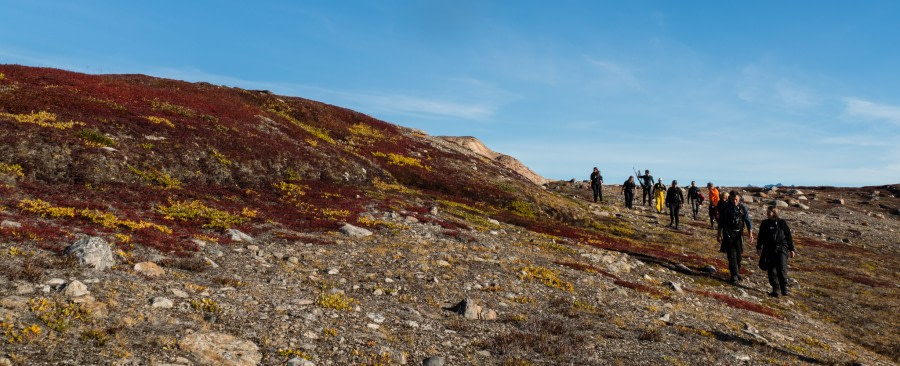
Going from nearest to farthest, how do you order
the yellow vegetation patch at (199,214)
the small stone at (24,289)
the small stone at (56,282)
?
the small stone at (24,289) < the small stone at (56,282) < the yellow vegetation patch at (199,214)

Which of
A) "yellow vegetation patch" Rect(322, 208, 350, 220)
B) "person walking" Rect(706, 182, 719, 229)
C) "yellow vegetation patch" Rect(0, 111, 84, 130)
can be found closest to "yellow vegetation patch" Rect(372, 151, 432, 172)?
"yellow vegetation patch" Rect(322, 208, 350, 220)

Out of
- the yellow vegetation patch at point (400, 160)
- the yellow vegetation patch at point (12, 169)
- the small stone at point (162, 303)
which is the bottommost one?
the small stone at point (162, 303)

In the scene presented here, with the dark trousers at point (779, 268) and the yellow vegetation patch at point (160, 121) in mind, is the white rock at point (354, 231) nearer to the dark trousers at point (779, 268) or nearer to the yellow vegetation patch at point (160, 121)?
the yellow vegetation patch at point (160, 121)

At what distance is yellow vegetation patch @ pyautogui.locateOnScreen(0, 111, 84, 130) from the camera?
1984 centimetres

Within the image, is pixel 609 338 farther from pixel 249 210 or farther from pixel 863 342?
pixel 249 210

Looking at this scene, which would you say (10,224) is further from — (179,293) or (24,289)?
(179,293)

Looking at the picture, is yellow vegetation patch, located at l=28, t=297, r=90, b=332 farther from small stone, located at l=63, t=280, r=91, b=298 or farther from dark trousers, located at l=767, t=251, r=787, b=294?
dark trousers, located at l=767, t=251, r=787, b=294

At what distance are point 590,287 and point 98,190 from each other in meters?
16.7

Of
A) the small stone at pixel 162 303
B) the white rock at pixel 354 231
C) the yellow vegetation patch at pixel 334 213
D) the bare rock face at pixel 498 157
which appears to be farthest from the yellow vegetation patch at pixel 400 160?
the bare rock face at pixel 498 157

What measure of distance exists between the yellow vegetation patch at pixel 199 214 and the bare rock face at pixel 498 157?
49830mm

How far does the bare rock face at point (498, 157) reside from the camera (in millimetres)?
67438

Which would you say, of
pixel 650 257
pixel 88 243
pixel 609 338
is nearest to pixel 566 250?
pixel 650 257

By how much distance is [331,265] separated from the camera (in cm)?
1361

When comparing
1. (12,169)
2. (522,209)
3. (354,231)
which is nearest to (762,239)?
(354,231)
